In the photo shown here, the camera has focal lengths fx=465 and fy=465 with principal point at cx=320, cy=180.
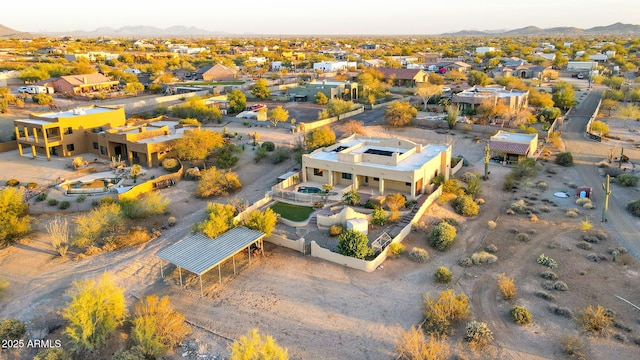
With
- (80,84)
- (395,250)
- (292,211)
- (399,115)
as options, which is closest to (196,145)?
(292,211)

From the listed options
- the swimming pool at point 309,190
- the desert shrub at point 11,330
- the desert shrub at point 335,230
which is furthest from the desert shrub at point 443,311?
the desert shrub at point 11,330

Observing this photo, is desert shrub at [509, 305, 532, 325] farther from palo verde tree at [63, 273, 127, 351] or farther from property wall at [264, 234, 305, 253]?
palo verde tree at [63, 273, 127, 351]

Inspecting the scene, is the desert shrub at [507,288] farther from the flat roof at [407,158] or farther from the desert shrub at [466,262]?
the flat roof at [407,158]

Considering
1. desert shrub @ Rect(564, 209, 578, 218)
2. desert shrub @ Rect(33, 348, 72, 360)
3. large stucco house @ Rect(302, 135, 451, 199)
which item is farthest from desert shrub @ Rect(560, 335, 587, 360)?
desert shrub @ Rect(33, 348, 72, 360)

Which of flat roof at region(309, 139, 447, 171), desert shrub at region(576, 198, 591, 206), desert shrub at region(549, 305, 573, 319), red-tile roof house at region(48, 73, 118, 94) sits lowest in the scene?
desert shrub at region(549, 305, 573, 319)

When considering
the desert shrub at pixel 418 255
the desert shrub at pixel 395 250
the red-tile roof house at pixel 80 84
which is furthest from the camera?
the red-tile roof house at pixel 80 84
